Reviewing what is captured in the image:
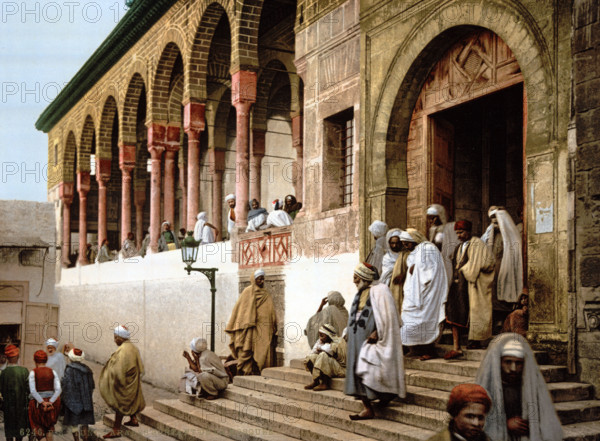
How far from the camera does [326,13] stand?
435 inches

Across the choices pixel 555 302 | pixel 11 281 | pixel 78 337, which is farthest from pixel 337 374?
pixel 78 337

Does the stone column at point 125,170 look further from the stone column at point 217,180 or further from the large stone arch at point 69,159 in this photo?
the large stone arch at point 69,159

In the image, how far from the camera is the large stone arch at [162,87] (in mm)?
16891

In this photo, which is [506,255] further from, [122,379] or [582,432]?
[122,379]

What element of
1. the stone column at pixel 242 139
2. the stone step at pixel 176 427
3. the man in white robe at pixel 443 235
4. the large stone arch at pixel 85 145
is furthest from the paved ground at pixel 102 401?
the large stone arch at pixel 85 145

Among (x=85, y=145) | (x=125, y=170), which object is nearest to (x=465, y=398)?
(x=125, y=170)

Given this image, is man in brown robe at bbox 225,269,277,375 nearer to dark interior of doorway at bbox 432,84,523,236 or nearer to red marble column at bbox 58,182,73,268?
dark interior of doorway at bbox 432,84,523,236

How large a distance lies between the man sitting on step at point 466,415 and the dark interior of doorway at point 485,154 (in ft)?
21.1

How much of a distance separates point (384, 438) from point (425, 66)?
4962 millimetres

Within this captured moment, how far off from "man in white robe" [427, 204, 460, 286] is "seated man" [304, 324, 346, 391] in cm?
140

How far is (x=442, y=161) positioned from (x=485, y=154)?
99 centimetres

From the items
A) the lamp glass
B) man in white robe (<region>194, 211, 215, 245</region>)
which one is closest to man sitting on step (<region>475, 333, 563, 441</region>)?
the lamp glass

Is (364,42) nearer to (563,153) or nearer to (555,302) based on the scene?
(563,153)

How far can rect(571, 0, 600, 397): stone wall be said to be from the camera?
20.8 ft
